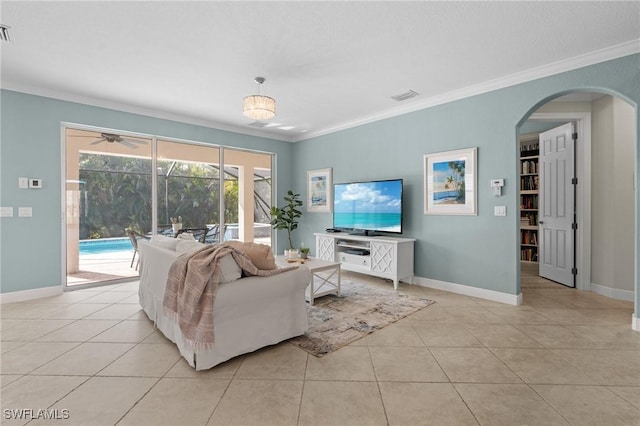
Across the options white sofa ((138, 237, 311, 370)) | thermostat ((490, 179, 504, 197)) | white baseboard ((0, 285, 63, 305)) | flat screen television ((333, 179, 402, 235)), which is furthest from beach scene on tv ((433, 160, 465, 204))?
white baseboard ((0, 285, 63, 305))

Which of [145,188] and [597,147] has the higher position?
[597,147]

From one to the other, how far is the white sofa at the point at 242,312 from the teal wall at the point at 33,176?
213 centimetres

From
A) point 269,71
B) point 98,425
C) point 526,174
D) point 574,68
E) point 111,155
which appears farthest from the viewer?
point 526,174

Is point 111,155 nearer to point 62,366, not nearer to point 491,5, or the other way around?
point 62,366

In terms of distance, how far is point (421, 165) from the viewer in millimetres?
4543

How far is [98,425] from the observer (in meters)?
1.63

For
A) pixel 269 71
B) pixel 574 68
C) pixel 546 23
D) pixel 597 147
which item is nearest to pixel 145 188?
pixel 269 71

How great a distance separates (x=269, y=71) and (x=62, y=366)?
10.5 feet

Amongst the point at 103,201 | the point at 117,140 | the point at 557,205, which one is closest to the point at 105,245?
the point at 103,201

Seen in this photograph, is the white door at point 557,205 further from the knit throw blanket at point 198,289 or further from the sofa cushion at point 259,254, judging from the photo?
the knit throw blanket at point 198,289

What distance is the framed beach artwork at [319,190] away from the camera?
235 inches

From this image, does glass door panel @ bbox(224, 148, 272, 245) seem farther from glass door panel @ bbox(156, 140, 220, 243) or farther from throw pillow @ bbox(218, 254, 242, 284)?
throw pillow @ bbox(218, 254, 242, 284)

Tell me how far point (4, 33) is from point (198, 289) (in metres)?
2.85
